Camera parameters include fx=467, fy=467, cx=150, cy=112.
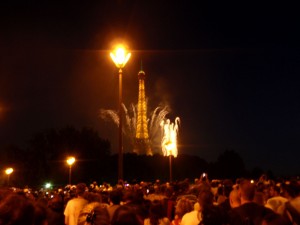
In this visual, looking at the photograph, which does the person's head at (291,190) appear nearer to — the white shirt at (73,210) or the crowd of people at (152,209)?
the crowd of people at (152,209)

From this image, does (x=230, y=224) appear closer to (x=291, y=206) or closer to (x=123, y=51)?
(x=291, y=206)

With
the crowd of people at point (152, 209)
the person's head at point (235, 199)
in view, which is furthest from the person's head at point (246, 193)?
the person's head at point (235, 199)

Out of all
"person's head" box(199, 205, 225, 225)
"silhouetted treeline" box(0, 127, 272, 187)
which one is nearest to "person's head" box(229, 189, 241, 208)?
"person's head" box(199, 205, 225, 225)

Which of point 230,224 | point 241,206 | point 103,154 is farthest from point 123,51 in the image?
point 103,154

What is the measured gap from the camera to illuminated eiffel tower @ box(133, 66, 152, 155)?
12375 centimetres

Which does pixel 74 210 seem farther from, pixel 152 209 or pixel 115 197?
pixel 152 209

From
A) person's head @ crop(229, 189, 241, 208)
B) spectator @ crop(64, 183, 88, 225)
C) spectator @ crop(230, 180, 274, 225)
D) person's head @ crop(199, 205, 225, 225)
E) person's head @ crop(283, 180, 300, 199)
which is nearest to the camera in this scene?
person's head @ crop(199, 205, 225, 225)

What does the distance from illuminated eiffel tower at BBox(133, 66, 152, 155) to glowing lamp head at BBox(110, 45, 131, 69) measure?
104563mm

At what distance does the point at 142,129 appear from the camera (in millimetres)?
126188

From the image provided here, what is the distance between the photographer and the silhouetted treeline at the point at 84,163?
86.9 m

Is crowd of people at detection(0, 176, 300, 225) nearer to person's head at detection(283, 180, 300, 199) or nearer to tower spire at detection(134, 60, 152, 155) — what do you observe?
person's head at detection(283, 180, 300, 199)

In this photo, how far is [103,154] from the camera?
97250 millimetres

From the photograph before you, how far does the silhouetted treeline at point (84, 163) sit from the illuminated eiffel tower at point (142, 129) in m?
18.7

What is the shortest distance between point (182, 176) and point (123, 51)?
85.9m
